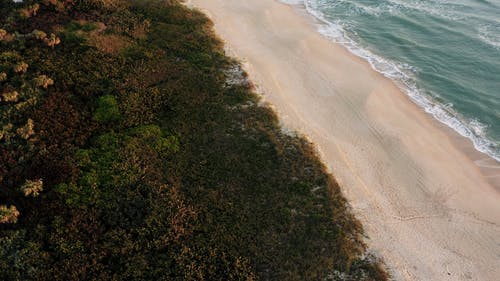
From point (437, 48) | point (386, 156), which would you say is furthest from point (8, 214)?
point (437, 48)

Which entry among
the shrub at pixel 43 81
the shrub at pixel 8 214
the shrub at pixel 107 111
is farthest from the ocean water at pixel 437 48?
the shrub at pixel 8 214

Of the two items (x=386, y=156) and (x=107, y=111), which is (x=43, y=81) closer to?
(x=107, y=111)

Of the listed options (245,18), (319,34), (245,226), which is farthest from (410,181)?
(245,18)

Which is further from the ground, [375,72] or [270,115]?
[375,72]

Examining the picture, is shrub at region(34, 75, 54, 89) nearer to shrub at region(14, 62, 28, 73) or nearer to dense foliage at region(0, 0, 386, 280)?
dense foliage at region(0, 0, 386, 280)

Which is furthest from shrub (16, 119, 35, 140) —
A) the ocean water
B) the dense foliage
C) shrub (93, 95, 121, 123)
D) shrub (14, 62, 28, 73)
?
the ocean water

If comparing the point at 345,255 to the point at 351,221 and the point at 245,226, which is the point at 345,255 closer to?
the point at 351,221
